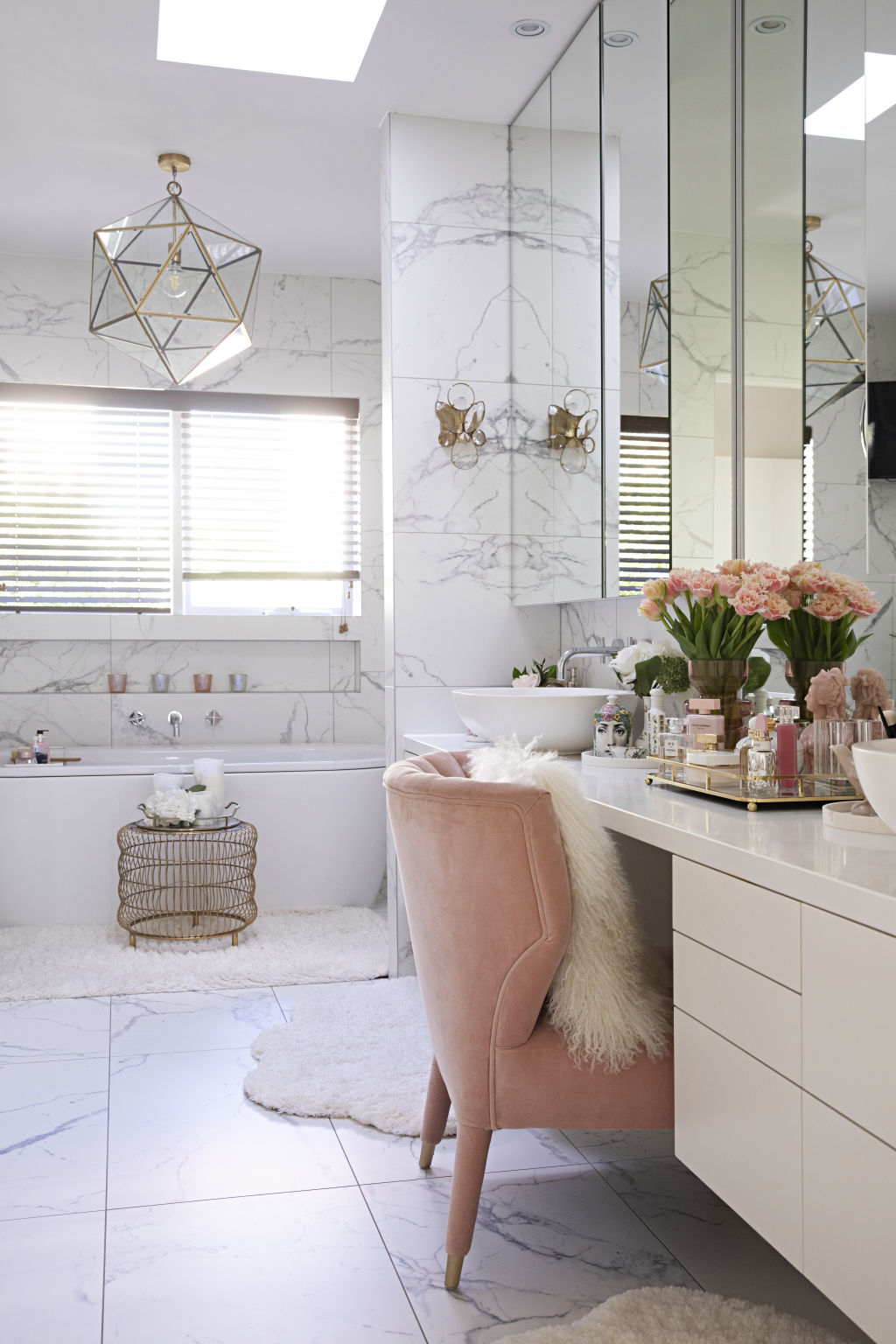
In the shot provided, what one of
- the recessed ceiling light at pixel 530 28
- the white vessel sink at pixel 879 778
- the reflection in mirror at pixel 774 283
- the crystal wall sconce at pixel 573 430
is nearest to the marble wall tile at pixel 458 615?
the crystal wall sconce at pixel 573 430

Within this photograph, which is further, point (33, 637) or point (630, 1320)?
point (33, 637)

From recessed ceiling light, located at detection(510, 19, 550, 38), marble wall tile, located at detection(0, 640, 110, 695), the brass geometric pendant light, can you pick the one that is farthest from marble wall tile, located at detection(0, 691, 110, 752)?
recessed ceiling light, located at detection(510, 19, 550, 38)

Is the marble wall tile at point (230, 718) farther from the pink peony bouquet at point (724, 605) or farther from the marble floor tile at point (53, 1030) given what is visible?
the pink peony bouquet at point (724, 605)

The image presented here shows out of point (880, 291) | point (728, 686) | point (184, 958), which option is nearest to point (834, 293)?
point (880, 291)

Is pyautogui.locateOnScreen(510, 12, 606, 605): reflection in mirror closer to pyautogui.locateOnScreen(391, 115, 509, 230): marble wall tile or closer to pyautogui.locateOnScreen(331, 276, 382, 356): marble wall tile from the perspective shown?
pyautogui.locateOnScreen(391, 115, 509, 230): marble wall tile

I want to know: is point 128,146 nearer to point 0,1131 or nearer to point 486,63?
point 486,63

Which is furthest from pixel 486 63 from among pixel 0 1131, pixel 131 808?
pixel 0 1131

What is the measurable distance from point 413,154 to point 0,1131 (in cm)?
306

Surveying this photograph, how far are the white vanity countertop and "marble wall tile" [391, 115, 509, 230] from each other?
231 centimetres

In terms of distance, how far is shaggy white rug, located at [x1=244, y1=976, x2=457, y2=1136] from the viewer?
252cm

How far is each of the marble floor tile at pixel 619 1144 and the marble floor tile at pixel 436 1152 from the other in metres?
0.03

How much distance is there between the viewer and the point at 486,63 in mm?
3305

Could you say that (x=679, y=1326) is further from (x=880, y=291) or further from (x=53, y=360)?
(x=53, y=360)

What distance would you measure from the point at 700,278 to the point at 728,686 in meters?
0.98
